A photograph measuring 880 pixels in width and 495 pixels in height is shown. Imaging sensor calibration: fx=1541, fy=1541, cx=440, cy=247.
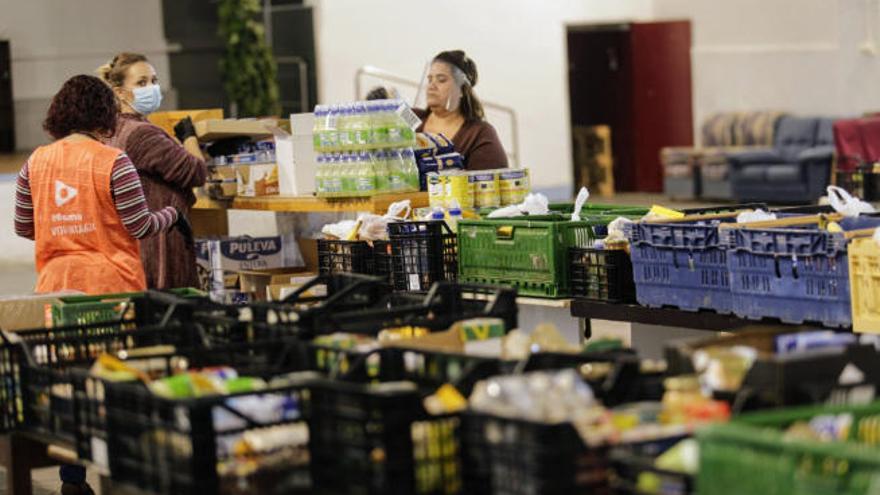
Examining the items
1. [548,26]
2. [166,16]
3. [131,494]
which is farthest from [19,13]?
[131,494]

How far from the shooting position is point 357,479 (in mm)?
2932

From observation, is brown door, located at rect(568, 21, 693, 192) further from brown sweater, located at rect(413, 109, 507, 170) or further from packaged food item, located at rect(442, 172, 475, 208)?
packaged food item, located at rect(442, 172, 475, 208)

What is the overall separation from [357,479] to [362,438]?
0.09 metres

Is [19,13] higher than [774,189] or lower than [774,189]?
higher

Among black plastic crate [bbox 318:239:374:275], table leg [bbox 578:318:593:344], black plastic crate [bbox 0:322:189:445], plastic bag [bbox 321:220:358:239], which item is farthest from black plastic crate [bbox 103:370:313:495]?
plastic bag [bbox 321:220:358:239]

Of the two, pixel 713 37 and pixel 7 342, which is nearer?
pixel 7 342

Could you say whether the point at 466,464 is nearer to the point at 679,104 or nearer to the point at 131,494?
the point at 131,494

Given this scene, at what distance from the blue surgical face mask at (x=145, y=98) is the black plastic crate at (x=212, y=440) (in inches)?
145

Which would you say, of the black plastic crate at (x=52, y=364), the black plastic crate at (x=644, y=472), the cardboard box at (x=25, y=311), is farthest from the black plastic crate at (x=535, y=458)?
the cardboard box at (x=25, y=311)

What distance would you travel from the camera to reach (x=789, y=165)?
18.4 meters

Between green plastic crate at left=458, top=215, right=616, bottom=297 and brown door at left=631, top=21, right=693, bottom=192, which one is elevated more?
brown door at left=631, top=21, right=693, bottom=192

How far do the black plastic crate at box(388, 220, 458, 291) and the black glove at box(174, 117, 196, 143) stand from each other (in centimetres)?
180

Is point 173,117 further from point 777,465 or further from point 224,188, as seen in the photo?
point 777,465

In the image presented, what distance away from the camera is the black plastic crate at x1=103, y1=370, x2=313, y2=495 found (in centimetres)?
304
